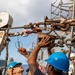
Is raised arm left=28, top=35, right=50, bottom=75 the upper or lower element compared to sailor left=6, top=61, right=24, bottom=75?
upper

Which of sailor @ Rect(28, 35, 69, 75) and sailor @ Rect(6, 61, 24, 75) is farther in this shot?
sailor @ Rect(6, 61, 24, 75)

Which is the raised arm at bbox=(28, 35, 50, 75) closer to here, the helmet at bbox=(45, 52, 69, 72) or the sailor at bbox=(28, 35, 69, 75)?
the sailor at bbox=(28, 35, 69, 75)

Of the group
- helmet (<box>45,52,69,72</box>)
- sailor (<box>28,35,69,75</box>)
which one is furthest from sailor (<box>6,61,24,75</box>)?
helmet (<box>45,52,69,72</box>)

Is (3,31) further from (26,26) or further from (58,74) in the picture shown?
(58,74)

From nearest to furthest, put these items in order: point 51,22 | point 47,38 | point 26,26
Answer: point 47,38, point 51,22, point 26,26

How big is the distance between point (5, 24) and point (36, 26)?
4.11 feet

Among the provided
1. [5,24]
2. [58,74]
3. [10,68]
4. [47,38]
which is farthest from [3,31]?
[58,74]

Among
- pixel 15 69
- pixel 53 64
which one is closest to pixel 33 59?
pixel 53 64

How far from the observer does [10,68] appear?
17.9ft

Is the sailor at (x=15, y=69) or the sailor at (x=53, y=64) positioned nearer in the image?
the sailor at (x=53, y=64)

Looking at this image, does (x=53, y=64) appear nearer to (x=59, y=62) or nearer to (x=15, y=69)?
(x=59, y=62)

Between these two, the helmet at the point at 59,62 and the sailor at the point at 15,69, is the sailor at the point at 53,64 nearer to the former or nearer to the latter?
the helmet at the point at 59,62

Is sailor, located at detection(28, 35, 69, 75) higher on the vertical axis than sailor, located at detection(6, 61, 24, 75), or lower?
higher

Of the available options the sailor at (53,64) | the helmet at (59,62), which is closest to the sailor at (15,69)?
the sailor at (53,64)
